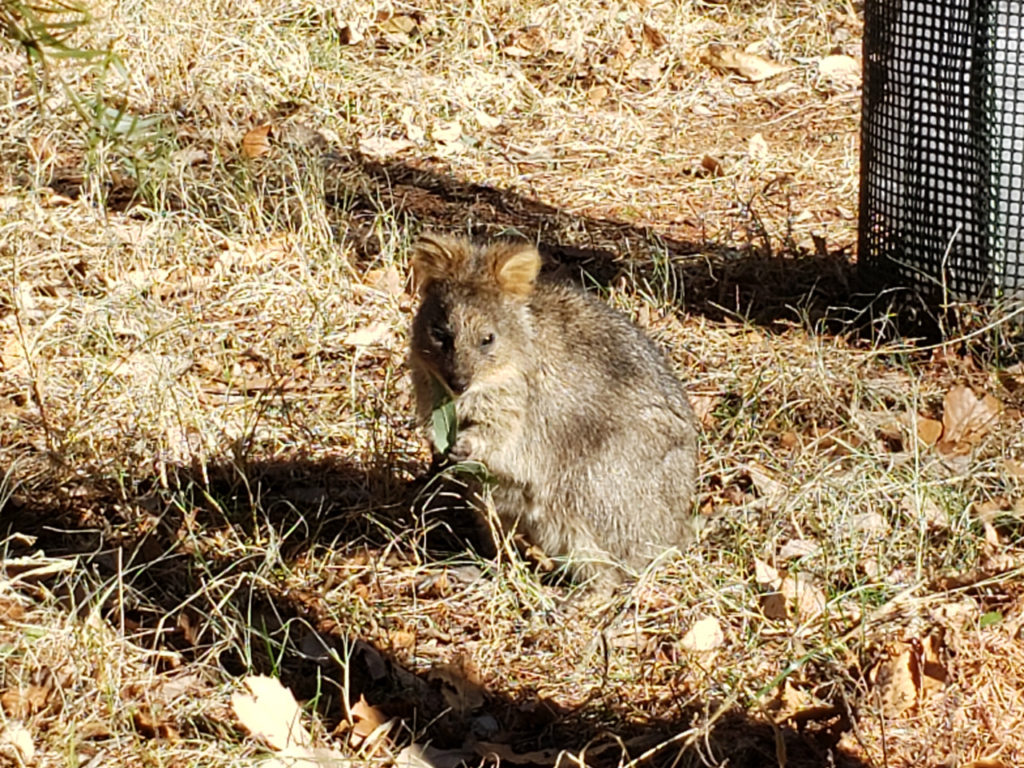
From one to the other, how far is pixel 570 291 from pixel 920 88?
174 centimetres

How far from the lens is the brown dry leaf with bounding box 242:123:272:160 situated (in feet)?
23.6

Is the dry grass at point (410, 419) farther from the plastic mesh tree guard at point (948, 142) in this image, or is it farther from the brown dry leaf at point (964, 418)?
the plastic mesh tree guard at point (948, 142)

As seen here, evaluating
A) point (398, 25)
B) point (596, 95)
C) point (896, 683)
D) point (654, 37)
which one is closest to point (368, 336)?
point (896, 683)

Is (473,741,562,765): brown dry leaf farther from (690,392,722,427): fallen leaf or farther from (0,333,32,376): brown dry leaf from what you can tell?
(0,333,32,376): brown dry leaf

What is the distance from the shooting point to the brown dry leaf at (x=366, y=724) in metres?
3.91

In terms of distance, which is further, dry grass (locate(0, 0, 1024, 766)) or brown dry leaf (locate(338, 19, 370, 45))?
brown dry leaf (locate(338, 19, 370, 45))

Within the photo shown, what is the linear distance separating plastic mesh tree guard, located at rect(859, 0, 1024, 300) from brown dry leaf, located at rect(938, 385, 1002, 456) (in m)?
0.48

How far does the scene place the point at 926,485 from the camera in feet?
15.3

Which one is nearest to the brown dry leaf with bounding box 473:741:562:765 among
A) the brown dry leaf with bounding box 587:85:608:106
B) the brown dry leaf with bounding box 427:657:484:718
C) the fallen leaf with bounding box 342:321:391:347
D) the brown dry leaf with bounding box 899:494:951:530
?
the brown dry leaf with bounding box 427:657:484:718

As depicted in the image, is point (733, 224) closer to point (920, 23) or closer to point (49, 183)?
point (920, 23)

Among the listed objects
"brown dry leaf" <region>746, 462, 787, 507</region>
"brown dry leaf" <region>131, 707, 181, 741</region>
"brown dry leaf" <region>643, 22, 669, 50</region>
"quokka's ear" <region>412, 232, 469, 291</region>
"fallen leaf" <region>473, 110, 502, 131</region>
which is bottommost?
"brown dry leaf" <region>131, 707, 181, 741</region>

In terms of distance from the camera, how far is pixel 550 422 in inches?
185

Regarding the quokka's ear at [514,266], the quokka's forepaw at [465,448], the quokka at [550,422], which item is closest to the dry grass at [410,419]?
the quokka at [550,422]

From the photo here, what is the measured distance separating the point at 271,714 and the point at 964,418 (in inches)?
106
